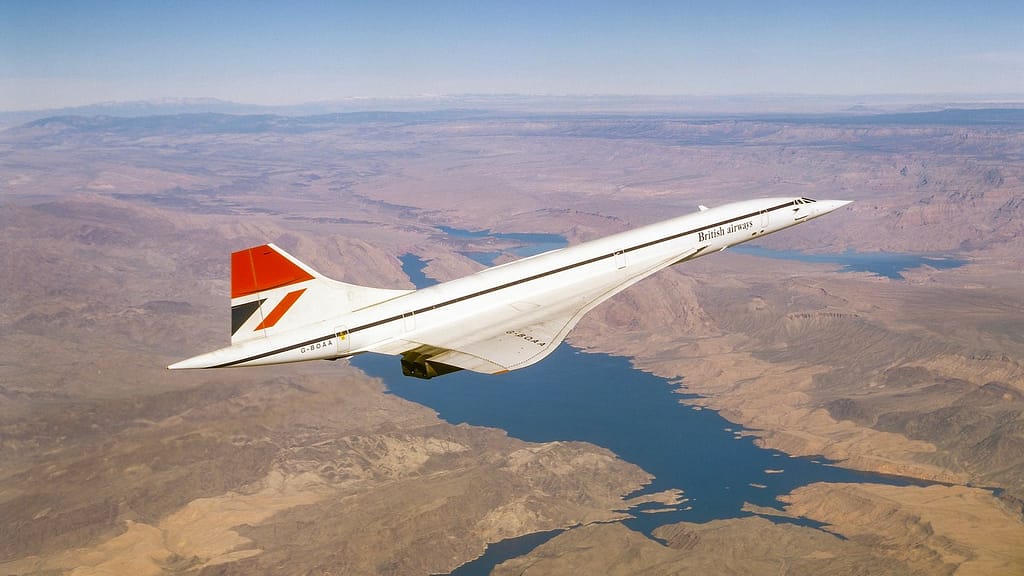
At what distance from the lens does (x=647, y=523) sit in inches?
4798

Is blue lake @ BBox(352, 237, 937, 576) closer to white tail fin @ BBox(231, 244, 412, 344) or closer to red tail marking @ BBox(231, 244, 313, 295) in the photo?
white tail fin @ BBox(231, 244, 412, 344)

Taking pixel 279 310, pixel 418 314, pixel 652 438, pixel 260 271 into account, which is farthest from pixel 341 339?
pixel 652 438

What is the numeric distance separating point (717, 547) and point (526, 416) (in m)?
82.2

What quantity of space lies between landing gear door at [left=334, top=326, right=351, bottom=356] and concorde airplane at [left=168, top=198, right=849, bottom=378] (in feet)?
0.15

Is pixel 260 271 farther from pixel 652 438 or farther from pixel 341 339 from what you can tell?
pixel 652 438

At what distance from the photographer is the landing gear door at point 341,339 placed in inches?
1353

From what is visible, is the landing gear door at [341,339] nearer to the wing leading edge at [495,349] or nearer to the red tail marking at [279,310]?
the red tail marking at [279,310]

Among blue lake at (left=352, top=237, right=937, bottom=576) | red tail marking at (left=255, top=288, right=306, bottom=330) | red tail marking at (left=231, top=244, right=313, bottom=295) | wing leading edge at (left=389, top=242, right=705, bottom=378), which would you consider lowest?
blue lake at (left=352, top=237, right=937, bottom=576)

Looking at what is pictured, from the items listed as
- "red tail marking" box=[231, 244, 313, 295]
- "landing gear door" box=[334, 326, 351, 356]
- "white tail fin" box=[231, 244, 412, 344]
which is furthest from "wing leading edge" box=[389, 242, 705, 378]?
"red tail marking" box=[231, 244, 313, 295]

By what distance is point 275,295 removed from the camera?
33.4 m

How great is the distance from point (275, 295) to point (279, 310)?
2.26ft

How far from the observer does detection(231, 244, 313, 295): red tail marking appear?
32.5 metres

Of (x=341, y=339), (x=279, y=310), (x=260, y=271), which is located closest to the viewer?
(x=260, y=271)

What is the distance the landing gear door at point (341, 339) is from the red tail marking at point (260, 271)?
290cm
